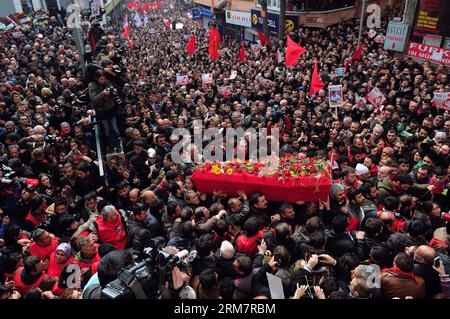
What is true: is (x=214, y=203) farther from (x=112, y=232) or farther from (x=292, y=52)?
(x=292, y=52)

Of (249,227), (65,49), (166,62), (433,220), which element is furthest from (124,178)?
(166,62)

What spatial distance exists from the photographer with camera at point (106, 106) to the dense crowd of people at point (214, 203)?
0.09 feet

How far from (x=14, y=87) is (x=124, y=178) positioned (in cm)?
542

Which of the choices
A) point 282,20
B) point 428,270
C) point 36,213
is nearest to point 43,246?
point 36,213

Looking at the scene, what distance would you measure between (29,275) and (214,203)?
7.90 ft

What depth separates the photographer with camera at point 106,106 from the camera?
6488mm

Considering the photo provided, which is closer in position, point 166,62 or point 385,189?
point 385,189

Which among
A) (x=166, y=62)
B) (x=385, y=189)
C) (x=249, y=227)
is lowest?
(x=166, y=62)

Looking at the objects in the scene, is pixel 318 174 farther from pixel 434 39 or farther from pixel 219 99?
pixel 434 39

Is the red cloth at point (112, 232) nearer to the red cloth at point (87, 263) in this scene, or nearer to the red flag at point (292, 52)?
the red cloth at point (87, 263)

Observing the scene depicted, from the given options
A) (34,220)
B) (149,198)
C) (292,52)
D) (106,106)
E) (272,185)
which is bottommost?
(34,220)

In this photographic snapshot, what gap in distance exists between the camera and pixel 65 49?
15180 millimetres

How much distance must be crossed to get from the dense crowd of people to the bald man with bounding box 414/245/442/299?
0.01 metres

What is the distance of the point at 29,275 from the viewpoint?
10.9 ft
